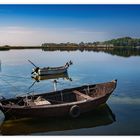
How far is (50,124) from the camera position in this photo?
970 cm

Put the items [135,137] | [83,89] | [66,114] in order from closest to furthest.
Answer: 1. [135,137]
2. [66,114]
3. [83,89]

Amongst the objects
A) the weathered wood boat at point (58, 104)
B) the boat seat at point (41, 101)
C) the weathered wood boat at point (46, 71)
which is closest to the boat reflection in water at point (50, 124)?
the weathered wood boat at point (58, 104)

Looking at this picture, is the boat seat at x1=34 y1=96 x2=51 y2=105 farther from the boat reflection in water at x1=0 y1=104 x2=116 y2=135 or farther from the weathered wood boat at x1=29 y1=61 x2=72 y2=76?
the weathered wood boat at x1=29 y1=61 x2=72 y2=76

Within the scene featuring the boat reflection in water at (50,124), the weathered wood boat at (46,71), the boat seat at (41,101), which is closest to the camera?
the boat reflection in water at (50,124)

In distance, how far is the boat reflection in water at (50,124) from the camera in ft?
30.4

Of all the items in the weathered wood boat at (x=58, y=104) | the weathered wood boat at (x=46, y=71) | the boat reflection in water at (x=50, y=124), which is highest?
the weathered wood boat at (x=58, y=104)

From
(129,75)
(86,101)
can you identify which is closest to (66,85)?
(129,75)

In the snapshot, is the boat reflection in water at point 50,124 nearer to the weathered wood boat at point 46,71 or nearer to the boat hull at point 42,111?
the boat hull at point 42,111

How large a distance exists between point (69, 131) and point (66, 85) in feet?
21.2

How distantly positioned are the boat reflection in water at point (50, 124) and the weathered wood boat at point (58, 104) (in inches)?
7.9

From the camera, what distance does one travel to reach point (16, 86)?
14.9 metres

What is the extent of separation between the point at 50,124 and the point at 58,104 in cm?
60

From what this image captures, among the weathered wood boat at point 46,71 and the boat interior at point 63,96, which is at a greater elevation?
the boat interior at point 63,96
